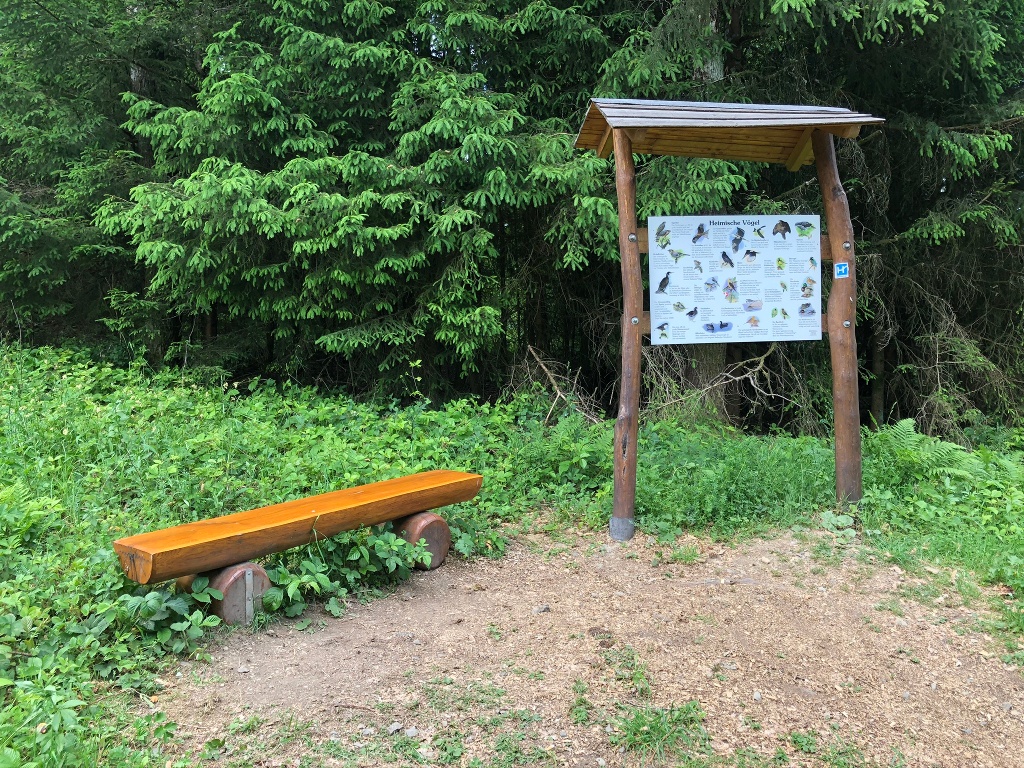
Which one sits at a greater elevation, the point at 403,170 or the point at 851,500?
the point at 403,170

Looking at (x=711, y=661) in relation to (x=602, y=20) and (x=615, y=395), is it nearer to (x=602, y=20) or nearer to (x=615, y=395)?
(x=615, y=395)

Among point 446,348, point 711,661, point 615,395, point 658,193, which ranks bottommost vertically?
point 711,661

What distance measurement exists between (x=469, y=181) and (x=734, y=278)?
11.0 ft

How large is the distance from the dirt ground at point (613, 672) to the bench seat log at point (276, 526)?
0.42 meters

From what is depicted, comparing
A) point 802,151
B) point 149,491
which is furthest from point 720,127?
point 149,491

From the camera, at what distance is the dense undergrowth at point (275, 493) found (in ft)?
10.3

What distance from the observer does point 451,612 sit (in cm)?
416

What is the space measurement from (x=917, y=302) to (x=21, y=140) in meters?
11.5

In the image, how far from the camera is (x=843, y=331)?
5645 mm

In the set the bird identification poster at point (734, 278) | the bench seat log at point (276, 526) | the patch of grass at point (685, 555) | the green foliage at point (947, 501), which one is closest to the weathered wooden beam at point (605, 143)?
the bird identification poster at point (734, 278)

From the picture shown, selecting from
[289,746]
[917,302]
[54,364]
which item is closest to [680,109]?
[289,746]

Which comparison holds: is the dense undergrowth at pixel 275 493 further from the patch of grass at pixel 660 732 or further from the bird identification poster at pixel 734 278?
the patch of grass at pixel 660 732

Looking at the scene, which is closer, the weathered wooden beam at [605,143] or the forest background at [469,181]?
the weathered wooden beam at [605,143]

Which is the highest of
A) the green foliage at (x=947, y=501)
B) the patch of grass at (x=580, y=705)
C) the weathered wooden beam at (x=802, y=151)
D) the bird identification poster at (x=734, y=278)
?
the weathered wooden beam at (x=802, y=151)
